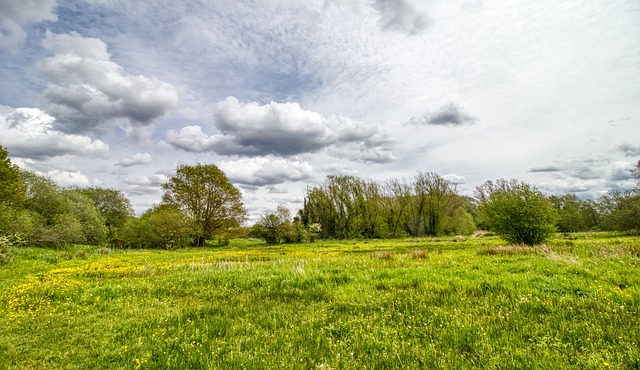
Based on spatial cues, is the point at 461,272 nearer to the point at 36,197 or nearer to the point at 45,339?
the point at 45,339

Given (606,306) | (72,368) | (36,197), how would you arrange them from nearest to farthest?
(72,368)
(606,306)
(36,197)

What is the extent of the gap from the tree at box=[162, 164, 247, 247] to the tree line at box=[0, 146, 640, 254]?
0.54 feet

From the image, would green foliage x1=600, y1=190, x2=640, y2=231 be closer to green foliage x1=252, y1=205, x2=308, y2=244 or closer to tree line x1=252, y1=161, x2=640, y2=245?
tree line x1=252, y1=161, x2=640, y2=245

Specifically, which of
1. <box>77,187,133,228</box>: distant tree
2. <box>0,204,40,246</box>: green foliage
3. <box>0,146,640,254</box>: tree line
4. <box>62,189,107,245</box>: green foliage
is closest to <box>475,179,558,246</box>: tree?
<box>0,146,640,254</box>: tree line

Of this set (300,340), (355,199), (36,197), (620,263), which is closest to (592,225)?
(355,199)

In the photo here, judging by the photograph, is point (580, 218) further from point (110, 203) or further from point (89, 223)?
point (110, 203)

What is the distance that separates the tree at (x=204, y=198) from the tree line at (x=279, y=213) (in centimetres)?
17

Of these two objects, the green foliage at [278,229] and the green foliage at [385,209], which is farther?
the green foliage at [385,209]

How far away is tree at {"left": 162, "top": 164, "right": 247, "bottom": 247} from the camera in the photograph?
1980 inches

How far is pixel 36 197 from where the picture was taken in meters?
47.2

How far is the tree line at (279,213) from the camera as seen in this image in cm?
2802

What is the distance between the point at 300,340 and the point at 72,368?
3.97 metres

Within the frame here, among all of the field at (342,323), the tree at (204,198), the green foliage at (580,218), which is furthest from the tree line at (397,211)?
the field at (342,323)

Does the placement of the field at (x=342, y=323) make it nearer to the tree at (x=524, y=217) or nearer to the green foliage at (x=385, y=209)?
the tree at (x=524, y=217)
